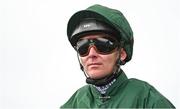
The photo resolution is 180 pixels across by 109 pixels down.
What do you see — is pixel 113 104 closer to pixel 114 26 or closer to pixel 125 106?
pixel 125 106

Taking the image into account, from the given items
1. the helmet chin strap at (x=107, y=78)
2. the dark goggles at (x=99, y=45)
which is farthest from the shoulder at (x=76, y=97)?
the dark goggles at (x=99, y=45)

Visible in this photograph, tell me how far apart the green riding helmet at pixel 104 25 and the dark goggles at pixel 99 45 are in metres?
0.09

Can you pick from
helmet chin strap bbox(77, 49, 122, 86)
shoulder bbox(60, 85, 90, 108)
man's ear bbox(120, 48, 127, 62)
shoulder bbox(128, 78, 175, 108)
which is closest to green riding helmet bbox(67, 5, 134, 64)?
man's ear bbox(120, 48, 127, 62)

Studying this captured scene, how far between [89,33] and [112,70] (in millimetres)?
492

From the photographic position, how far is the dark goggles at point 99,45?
22.4 ft

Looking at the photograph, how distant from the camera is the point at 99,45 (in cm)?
683

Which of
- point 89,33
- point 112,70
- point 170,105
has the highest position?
point 89,33

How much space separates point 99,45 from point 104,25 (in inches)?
9.4

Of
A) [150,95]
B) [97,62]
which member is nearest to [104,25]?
[97,62]

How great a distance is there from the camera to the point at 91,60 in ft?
22.4

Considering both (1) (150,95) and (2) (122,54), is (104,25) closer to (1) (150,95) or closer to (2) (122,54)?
(2) (122,54)

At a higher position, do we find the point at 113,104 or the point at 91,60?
the point at 91,60

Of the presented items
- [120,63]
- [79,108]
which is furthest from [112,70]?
[79,108]

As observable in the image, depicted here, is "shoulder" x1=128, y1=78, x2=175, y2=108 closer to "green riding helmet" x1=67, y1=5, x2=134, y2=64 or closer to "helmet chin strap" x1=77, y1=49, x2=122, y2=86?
"helmet chin strap" x1=77, y1=49, x2=122, y2=86
